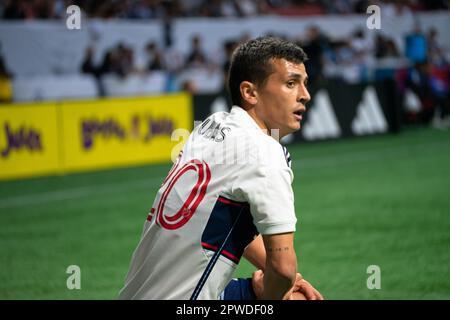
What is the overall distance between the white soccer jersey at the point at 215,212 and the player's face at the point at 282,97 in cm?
13

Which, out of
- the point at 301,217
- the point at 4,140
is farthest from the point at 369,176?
the point at 4,140

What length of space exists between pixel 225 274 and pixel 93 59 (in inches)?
674

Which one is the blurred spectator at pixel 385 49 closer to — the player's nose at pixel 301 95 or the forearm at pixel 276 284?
the player's nose at pixel 301 95

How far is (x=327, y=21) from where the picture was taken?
91.7 ft

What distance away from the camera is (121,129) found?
16.9m

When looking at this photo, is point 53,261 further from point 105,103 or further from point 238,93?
point 105,103

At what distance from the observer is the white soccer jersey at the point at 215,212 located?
13.0ft

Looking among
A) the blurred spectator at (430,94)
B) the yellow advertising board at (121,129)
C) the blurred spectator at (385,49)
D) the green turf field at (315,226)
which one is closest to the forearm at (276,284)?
the green turf field at (315,226)

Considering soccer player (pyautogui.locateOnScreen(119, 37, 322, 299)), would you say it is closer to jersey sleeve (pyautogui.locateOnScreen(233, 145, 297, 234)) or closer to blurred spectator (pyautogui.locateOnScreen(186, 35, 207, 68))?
jersey sleeve (pyautogui.locateOnScreen(233, 145, 297, 234))

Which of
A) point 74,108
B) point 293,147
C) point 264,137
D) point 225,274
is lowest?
point 293,147

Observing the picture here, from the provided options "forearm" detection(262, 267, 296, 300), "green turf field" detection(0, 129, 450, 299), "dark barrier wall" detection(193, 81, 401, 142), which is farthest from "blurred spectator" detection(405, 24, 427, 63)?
"forearm" detection(262, 267, 296, 300)

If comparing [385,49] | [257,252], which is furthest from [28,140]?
[385,49]

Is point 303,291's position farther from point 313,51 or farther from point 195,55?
point 313,51

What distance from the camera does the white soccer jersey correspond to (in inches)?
156
